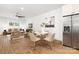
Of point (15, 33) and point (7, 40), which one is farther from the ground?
point (15, 33)

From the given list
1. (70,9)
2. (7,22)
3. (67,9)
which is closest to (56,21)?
(67,9)

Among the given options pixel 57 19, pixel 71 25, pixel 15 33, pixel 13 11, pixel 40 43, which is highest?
pixel 13 11

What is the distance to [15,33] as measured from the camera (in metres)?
5.24

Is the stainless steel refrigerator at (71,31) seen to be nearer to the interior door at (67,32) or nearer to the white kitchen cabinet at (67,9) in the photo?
the interior door at (67,32)

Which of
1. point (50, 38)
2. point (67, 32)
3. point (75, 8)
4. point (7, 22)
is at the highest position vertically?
point (75, 8)

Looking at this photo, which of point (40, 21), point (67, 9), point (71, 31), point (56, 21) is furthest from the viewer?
point (56, 21)

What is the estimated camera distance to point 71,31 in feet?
16.2

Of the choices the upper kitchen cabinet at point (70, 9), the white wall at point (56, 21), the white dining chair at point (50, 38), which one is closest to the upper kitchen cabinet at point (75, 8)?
the upper kitchen cabinet at point (70, 9)

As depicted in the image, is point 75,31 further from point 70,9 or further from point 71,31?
point 70,9

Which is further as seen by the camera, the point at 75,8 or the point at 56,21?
the point at 56,21

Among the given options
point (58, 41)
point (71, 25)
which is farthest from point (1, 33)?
point (71, 25)

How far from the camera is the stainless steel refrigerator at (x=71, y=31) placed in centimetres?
468

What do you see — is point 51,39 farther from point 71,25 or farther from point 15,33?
point 15,33
